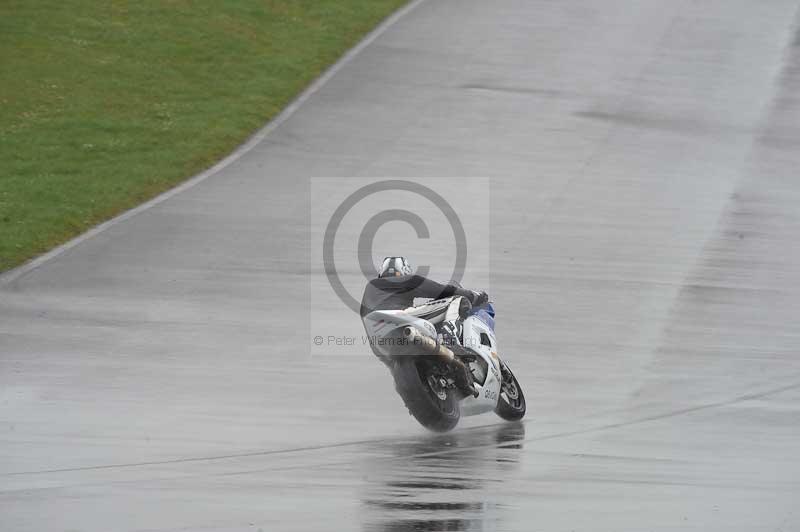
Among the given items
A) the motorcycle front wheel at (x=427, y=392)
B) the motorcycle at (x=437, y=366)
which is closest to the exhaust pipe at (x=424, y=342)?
the motorcycle at (x=437, y=366)

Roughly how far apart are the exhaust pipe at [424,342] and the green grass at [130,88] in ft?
29.3

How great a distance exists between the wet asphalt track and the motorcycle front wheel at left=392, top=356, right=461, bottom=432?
9.0 inches

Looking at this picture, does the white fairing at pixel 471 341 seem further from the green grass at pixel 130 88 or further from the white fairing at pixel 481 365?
the green grass at pixel 130 88

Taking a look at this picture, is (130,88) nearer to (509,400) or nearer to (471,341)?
(471,341)

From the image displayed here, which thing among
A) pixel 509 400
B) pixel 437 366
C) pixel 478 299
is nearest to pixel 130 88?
pixel 478 299

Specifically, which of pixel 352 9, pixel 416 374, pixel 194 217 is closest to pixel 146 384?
pixel 416 374

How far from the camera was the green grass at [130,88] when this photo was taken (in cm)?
2267

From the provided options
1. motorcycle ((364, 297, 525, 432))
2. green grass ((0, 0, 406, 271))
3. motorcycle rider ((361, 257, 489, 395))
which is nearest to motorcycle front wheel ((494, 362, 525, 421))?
motorcycle ((364, 297, 525, 432))

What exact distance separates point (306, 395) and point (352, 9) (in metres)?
24.9

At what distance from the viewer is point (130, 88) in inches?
1175

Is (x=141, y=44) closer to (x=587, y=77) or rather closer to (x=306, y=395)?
(x=587, y=77)

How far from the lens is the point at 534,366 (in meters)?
14.8

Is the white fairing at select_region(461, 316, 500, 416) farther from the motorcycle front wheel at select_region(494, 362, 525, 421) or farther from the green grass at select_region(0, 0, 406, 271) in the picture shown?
the green grass at select_region(0, 0, 406, 271)

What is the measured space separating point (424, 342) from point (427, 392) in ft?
1.64
